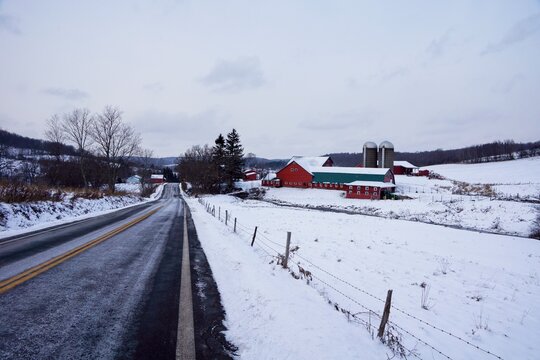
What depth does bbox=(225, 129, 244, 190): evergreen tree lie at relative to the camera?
214 ft

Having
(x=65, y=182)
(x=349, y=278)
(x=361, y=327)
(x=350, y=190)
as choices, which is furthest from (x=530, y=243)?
(x=65, y=182)

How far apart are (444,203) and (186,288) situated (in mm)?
39139

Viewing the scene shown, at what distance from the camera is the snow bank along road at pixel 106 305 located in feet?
12.3

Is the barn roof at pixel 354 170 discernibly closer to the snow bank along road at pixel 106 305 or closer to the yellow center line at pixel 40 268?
the snow bank along road at pixel 106 305

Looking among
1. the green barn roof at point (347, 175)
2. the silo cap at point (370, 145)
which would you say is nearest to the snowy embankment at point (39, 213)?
the green barn roof at point (347, 175)

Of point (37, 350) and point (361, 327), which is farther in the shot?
point (361, 327)

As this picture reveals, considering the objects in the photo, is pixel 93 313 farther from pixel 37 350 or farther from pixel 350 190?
pixel 350 190

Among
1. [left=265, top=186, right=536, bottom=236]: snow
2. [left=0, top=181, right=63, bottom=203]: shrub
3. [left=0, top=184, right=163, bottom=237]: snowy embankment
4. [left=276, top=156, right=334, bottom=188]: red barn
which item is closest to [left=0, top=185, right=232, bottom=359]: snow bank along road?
[left=0, top=184, right=163, bottom=237]: snowy embankment

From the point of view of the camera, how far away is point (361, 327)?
517 centimetres

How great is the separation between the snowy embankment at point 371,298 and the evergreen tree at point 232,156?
49843mm

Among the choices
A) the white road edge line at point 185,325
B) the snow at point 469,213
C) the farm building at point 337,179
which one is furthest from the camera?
the farm building at point 337,179

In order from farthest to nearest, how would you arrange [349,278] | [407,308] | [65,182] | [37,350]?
1. [65,182]
2. [349,278]
3. [407,308]
4. [37,350]

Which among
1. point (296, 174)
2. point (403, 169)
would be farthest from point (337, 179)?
point (403, 169)

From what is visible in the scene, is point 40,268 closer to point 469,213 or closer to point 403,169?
point 469,213
